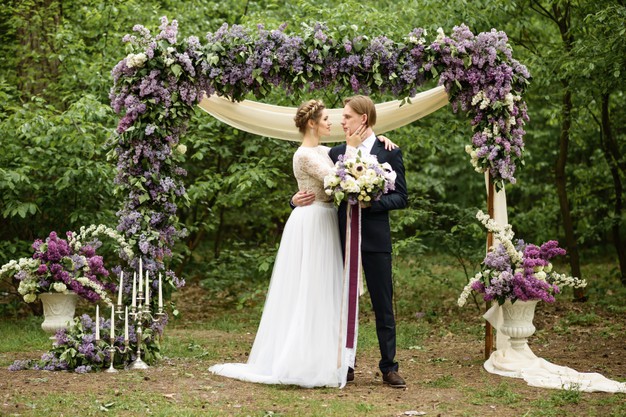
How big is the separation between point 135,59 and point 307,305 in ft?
8.39

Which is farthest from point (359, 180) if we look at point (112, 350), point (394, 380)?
point (112, 350)

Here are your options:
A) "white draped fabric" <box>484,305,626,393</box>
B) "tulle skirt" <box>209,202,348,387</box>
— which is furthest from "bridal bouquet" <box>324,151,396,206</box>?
"white draped fabric" <box>484,305,626,393</box>

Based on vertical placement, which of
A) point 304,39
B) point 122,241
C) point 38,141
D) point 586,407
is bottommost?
point 586,407

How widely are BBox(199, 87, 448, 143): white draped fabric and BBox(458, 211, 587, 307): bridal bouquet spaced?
1235 mm

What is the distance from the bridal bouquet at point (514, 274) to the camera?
6352mm

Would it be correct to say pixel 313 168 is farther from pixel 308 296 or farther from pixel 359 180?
pixel 308 296

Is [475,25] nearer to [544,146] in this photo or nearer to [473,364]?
[473,364]

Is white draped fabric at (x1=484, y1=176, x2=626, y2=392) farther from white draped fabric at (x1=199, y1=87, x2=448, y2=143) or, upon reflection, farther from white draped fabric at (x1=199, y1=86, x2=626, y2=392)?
white draped fabric at (x1=199, y1=87, x2=448, y2=143)

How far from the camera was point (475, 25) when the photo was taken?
9445 millimetres

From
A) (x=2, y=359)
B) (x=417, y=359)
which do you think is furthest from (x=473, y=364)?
(x=2, y=359)

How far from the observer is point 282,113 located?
7148mm

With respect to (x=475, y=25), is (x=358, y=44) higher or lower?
lower

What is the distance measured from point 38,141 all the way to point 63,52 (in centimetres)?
172

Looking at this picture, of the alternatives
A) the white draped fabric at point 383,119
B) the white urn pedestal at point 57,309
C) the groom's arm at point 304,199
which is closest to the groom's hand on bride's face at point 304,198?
the groom's arm at point 304,199
